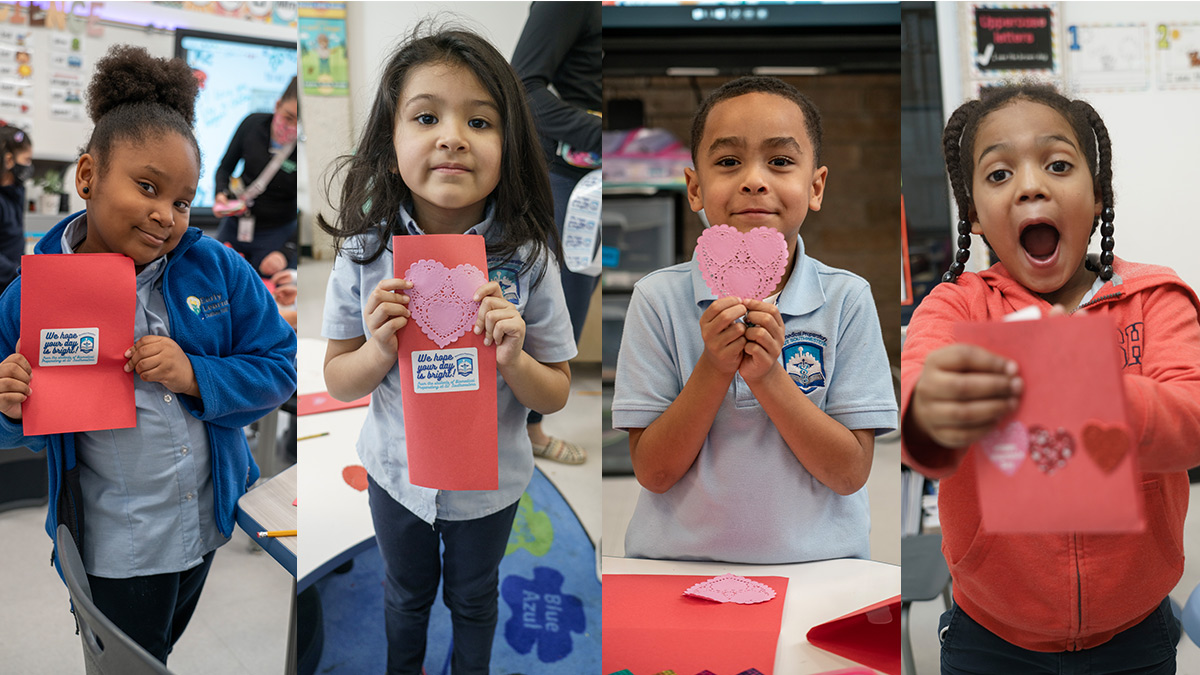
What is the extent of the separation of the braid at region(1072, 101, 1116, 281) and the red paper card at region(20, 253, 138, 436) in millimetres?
1283

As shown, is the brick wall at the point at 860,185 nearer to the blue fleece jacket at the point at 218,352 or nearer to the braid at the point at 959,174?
the braid at the point at 959,174

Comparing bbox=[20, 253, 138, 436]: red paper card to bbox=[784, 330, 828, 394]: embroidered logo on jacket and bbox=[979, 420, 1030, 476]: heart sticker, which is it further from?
bbox=[979, 420, 1030, 476]: heart sticker

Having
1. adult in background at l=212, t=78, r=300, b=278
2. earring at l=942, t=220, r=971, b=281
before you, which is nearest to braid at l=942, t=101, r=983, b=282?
earring at l=942, t=220, r=971, b=281

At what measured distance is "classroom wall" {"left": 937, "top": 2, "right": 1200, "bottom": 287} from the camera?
3.34 feet

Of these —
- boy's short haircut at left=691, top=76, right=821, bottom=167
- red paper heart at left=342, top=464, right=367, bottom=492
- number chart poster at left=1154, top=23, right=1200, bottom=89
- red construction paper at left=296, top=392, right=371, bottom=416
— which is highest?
number chart poster at left=1154, top=23, right=1200, bottom=89

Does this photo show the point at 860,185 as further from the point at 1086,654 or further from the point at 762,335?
the point at 1086,654

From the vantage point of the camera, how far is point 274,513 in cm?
133

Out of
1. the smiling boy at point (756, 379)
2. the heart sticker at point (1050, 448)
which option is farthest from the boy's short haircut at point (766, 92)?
the heart sticker at point (1050, 448)

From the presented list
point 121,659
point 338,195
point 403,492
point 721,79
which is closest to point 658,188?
point 721,79

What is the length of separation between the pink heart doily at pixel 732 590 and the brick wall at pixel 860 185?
14.1 inches

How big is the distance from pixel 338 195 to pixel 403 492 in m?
0.42

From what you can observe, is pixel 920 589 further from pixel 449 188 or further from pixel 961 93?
pixel 449 188

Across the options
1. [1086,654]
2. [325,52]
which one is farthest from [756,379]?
[325,52]

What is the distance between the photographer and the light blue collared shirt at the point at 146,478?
1.28 meters
